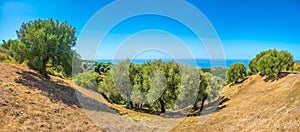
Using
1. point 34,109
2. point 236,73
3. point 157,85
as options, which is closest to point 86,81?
point 157,85

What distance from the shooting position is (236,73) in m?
84.5

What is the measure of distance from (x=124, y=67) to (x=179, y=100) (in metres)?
11.3

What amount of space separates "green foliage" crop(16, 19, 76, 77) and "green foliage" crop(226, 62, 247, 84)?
71.2 metres

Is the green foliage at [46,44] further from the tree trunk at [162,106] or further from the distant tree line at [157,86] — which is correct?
the tree trunk at [162,106]

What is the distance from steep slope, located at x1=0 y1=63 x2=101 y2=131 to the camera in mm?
14062

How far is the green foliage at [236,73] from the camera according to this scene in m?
84.1

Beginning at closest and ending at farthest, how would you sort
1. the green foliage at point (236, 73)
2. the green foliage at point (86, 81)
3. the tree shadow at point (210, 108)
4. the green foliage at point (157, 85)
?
the tree shadow at point (210, 108) < the green foliage at point (157, 85) < the green foliage at point (86, 81) < the green foliage at point (236, 73)

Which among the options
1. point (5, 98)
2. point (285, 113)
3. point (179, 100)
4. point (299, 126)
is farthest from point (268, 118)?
point (5, 98)

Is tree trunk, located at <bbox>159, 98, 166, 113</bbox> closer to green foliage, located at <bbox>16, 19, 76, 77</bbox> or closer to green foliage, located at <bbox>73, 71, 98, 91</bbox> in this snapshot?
green foliage, located at <bbox>16, 19, 76, 77</bbox>

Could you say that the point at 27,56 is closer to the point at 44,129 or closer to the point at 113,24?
the point at 113,24

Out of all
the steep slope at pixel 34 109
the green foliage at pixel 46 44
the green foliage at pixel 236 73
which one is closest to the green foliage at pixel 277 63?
the green foliage at pixel 236 73

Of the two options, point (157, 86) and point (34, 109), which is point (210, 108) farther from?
point (34, 109)

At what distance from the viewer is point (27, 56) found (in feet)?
83.3

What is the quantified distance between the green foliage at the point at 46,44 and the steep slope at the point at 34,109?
11.9 ft
